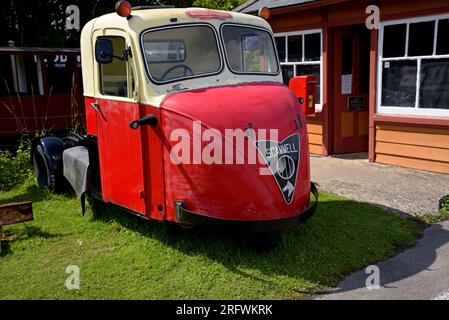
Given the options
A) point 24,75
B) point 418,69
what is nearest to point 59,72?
point 24,75

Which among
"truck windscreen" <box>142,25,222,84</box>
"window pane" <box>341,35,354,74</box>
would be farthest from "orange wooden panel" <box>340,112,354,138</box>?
"truck windscreen" <box>142,25,222,84</box>

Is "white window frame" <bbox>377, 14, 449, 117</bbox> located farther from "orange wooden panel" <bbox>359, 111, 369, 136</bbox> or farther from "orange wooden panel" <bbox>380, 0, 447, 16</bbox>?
"orange wooden panel" <bbox>359, 111, 369, 136</bbox>

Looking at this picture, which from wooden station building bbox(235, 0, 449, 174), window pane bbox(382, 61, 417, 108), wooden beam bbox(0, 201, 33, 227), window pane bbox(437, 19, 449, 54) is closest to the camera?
wooden beam bbox(0, 201, 33, 227)

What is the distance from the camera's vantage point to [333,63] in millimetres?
8648

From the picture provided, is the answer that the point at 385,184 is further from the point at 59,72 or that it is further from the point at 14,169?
the point at 59,72

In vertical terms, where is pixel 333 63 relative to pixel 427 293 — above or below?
above

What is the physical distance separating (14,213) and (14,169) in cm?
296

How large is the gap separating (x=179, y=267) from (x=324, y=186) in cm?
325

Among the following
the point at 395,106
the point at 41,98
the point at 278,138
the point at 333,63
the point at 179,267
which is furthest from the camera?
the point at 41,98

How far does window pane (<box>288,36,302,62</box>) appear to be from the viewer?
30.0ft

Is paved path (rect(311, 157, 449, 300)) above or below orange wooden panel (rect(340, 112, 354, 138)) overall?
below

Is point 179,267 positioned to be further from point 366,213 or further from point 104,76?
point 366,213

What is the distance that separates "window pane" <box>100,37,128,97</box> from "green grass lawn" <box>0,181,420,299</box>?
1.52 m
